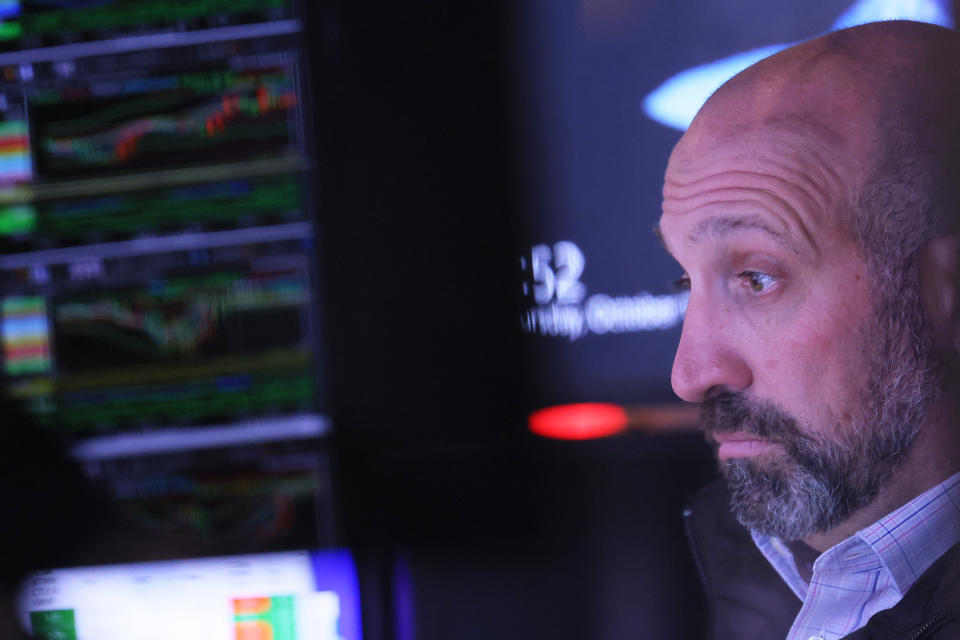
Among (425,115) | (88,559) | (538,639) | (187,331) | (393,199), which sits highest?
(425,115)

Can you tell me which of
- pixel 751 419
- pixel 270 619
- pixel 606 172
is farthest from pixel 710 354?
pixel 270 619

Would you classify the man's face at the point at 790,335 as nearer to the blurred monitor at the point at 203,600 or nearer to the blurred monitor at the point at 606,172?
the blurred monitor at the point at 606,172

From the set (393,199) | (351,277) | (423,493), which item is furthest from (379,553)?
(393,199)

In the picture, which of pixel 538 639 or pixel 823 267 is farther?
pixel 538 639

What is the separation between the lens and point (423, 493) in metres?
1.32

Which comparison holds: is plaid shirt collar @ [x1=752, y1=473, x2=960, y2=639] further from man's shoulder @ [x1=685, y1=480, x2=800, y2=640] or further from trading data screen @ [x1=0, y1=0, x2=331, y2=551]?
trading data screen @ [x1=0, y1=0, x2=331, y2=551]

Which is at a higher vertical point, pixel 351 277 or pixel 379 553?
pixel 351 277

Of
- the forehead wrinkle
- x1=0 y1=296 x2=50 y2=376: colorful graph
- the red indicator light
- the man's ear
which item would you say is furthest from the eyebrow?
x1=0 y1=296 x2=50 y2=376: colorful graph

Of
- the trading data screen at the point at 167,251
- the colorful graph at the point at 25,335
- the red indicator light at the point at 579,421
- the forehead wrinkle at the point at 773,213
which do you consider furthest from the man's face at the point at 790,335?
the colorful graph at the point at 25,335

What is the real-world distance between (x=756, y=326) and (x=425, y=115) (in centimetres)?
62

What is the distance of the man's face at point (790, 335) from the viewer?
0.88m

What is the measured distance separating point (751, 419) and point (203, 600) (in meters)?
0.91

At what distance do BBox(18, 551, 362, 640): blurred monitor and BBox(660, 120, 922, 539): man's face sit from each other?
69cm

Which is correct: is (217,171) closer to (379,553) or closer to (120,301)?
(120,301)
